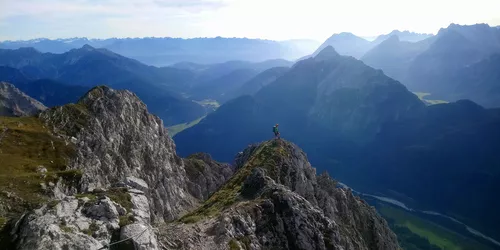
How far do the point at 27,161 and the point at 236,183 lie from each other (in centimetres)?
4489

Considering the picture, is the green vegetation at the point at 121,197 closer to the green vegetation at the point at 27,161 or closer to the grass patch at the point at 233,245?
the grass patch at the point at 233,245

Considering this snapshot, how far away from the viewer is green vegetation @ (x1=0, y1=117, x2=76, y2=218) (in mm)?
64938

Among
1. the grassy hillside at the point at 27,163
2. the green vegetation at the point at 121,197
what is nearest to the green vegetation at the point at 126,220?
the green vegetation at the point at 121,197

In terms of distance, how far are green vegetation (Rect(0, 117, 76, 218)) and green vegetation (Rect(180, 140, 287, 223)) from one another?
88.6ft

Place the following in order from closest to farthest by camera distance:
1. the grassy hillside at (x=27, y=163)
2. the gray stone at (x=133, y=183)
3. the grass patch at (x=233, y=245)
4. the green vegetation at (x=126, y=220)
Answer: the green vegetation at (x=126, y=220)
the grass patch at (x=233, y=245)
the grassy hillside at (x=27, y=163)
the gray stone at (x=133, y=183)

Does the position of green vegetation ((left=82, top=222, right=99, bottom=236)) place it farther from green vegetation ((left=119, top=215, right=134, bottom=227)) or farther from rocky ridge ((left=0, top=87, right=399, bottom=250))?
green vegetation ((left=119, top=215, right=134, bottom=227))

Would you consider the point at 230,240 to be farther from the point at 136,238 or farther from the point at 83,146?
the point at 83,146

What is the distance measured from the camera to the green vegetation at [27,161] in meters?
64.9

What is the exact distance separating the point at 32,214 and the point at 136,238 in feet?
29.7

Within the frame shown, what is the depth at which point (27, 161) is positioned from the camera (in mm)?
83875

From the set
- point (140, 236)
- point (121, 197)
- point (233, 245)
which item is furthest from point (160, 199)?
point (140, 236)

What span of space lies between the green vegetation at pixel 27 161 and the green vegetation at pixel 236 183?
2700cm

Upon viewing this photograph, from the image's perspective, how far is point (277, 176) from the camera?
282 ft

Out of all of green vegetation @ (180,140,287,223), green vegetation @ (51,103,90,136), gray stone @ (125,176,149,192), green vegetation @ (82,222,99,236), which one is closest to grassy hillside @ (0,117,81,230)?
green vegetation @ (51,103,90,136)
